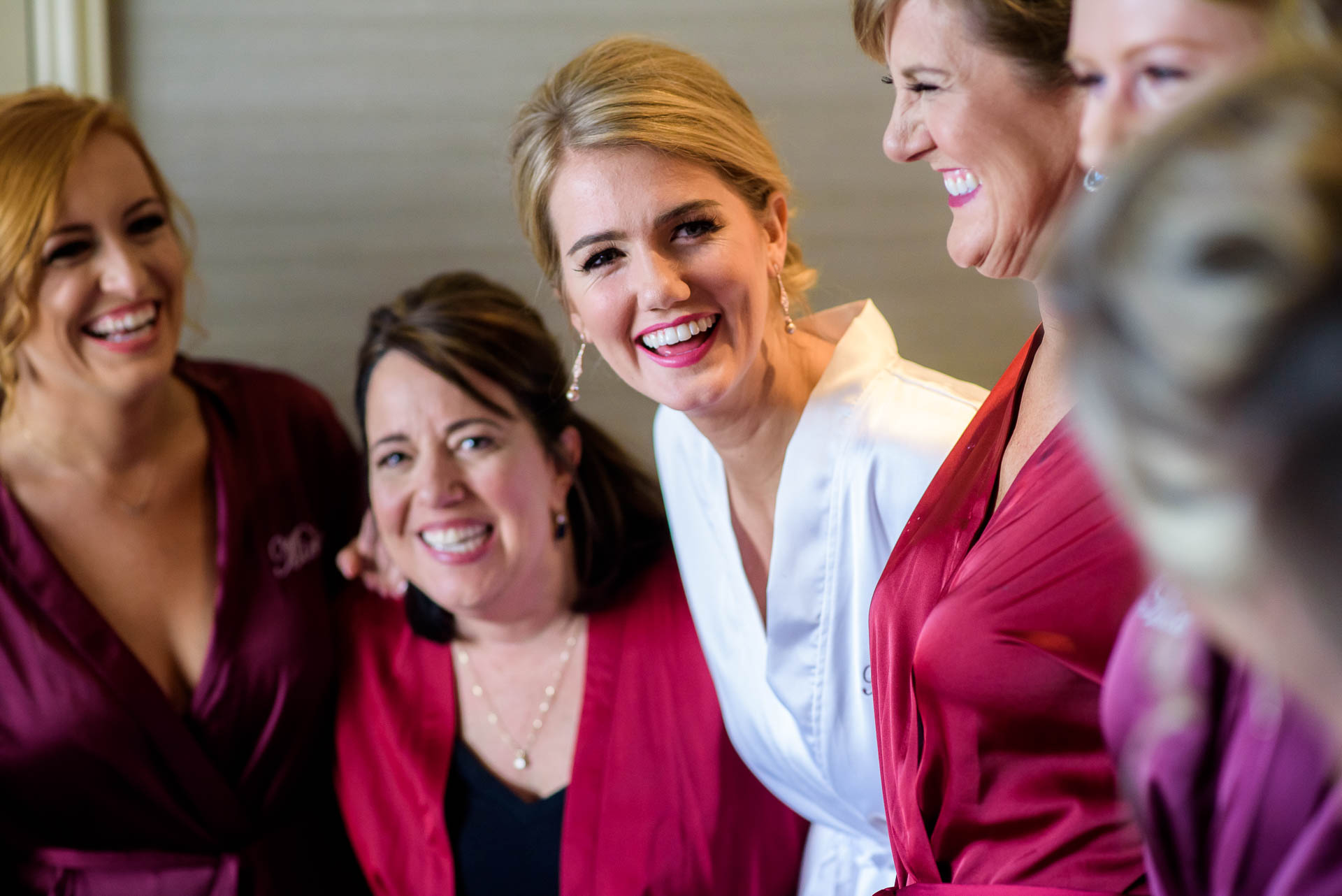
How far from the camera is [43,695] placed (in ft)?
4.94

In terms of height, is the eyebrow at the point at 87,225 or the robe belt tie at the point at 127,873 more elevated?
the eyebrow at the point at 87,225

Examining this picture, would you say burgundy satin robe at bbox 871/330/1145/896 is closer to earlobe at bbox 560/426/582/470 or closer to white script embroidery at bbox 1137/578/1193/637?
white script embroidery at bbox 1137/578/1193/637

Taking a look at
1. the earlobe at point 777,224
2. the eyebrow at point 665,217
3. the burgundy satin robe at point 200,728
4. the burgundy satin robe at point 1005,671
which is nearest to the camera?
the burgundy satin robe at point 1005,671

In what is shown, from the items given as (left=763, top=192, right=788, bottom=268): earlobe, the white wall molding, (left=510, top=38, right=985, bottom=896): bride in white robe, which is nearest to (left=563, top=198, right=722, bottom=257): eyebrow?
(left=510, top=38, right=985, bottom=896): bride in white robe

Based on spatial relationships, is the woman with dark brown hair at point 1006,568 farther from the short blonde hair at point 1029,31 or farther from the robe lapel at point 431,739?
the robe lapel at point 431,739

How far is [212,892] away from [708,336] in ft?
3.45

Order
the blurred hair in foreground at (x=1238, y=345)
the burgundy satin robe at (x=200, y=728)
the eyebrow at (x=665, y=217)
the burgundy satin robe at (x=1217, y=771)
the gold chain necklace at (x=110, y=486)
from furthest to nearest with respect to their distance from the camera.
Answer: the gold chain necklace at (x=110, y=486), the burgundy satin robe at (x=200, y=728), the eyebrow at (x=665, y=217), the burgundy satin robe at (x=1217, y=771), the blurred hair in foreground at (x=1238, y=345)

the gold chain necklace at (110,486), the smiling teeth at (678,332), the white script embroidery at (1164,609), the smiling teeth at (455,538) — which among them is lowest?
the smiling teeth at (455,538)

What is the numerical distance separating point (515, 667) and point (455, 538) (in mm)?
241

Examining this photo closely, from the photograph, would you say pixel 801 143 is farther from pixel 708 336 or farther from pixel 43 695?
pixel 43 695

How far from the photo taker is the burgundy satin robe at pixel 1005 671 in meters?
0.88

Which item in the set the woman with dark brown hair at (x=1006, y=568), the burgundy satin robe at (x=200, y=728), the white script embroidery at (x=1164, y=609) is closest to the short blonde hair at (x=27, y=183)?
the burgundy satin robe at (x=200, y=728)

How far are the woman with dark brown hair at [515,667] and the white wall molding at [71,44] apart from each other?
775 mm

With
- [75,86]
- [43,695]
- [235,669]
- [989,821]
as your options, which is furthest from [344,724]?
[75,86]
